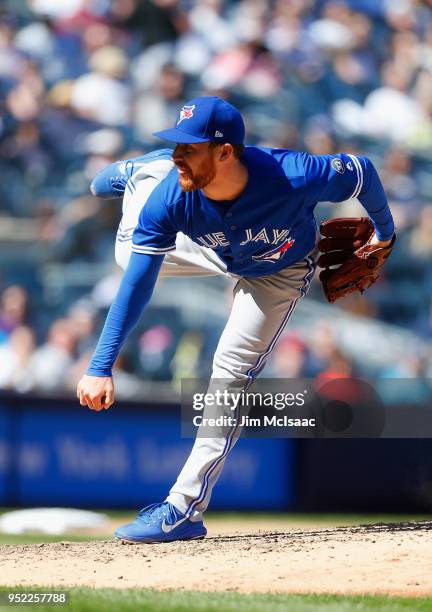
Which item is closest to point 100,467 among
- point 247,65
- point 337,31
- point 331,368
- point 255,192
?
point 331,368

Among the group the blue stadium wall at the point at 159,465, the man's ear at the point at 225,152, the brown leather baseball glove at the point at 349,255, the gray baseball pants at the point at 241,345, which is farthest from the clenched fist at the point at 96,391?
the blue stadium wall at the point at 159,465

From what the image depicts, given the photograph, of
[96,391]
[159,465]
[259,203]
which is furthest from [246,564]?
[159,465]

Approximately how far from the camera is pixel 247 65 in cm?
1052

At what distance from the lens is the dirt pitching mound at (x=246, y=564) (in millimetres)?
4148

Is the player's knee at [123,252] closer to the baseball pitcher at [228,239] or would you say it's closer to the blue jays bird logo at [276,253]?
the baseball pitcher at [228,239]

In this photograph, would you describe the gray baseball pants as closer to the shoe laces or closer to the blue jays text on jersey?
the shoe laces

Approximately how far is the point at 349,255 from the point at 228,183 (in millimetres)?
975

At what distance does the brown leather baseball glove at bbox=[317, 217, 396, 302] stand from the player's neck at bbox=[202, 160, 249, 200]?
796 millimetres

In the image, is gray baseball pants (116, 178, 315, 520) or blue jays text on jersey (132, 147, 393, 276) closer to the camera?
blue jays text on jersey (132, 147, 393, 276)

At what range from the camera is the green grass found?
3.62m

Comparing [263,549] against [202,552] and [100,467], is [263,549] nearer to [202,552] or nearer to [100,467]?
[202,552]

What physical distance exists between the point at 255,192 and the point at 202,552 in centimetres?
149

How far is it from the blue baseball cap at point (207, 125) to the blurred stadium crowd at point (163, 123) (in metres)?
4.16

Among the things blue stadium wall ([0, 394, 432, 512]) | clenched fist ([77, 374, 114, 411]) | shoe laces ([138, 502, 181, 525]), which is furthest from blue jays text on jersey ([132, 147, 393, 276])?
blue stadium wall ([0, 394, 432, 512])
